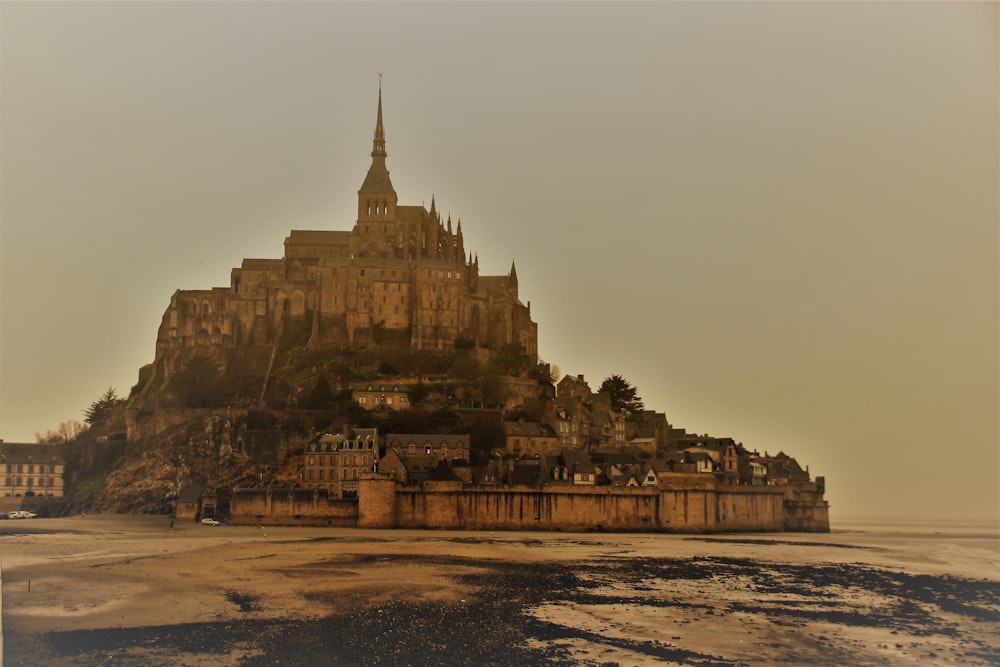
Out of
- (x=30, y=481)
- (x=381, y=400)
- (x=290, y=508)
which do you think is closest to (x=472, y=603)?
(x=290, y=508)

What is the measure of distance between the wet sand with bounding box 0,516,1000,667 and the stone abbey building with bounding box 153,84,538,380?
31382mm

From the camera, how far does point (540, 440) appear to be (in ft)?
259

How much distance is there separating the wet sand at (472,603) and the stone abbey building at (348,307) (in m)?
31.4

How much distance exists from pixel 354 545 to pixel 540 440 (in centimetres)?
2593

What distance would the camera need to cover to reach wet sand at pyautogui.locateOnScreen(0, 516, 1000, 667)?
1202 inches

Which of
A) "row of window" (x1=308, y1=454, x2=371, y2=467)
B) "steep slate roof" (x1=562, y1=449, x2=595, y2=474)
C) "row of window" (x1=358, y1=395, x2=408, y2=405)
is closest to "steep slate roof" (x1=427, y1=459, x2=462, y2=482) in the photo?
"row of window" (x1=308, y1=454, x2=371, y2=467)

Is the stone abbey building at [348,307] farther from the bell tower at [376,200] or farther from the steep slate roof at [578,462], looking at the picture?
the steep slate roof at [578,462]

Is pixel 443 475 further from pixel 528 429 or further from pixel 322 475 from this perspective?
pixel 528 429

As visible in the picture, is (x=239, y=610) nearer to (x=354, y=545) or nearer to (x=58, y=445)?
(x=354, y=545)

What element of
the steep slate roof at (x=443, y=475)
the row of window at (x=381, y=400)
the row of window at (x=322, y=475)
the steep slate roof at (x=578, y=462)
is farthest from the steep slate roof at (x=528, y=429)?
the row of window at (x=322, y=475)

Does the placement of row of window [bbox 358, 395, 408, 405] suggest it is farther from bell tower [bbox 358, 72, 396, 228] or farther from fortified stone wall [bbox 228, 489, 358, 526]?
bell tower [bbox 358, 72, 396, 228]

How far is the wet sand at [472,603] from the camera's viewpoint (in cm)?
3053

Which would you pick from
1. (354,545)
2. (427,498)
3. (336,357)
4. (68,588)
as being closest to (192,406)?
(336,357)

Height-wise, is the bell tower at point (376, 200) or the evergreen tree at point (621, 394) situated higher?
the bell tower at point (376, 200)
